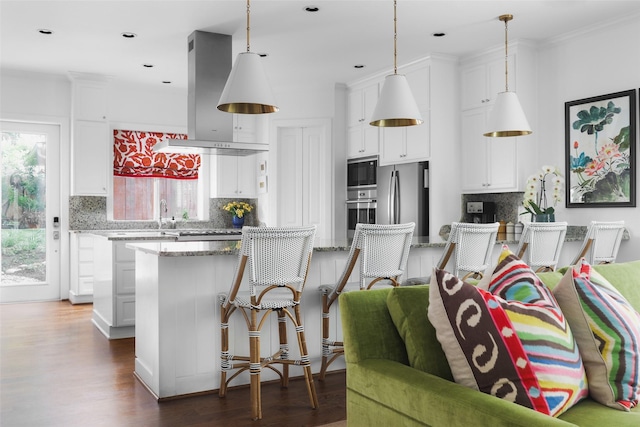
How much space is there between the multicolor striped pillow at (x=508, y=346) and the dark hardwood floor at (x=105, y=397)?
1478 millimetres

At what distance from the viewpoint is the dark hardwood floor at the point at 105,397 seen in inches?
113

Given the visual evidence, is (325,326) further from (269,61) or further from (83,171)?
(83,171)

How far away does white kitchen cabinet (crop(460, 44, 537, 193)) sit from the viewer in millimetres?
5180

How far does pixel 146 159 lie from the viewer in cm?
725

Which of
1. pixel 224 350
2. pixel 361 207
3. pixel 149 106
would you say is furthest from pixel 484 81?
pixel 149 106

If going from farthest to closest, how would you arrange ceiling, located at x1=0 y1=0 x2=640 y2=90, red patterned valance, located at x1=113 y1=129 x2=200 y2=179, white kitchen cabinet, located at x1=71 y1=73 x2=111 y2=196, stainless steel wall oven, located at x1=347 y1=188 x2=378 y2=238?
red patterned valance, located at x1=113 y1=129 x2=200 y2=179, white kitchen cabinet, located at x1=71 y1=73 x2=111 y2=196, stainless steel wall oven, located at x1=347 y1=188 x2=378 y2=238, ceiling, located at x1=0 y1=0 x2=640 y2=90

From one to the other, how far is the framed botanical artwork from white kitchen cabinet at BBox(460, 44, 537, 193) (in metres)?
0.38

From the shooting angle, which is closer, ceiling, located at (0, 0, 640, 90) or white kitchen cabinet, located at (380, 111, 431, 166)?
ceiling, located at (0, 0, 640, 90)

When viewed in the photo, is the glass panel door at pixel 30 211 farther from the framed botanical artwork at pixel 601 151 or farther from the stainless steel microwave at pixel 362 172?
the framed botanical artwork at pixel 601 151

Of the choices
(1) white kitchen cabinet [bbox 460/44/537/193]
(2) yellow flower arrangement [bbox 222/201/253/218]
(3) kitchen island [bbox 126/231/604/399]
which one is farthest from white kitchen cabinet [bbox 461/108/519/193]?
(2) yellow flower arrangement [bbox 222/201/253/218]

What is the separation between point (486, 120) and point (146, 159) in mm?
4206

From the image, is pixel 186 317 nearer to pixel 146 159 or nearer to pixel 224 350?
pixel 224 350

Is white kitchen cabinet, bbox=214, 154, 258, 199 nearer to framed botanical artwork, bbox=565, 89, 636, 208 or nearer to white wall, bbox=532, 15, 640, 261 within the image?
white wall, bbox=532, 15, 640, 261

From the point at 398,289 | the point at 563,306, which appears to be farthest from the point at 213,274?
the point at 563,306
